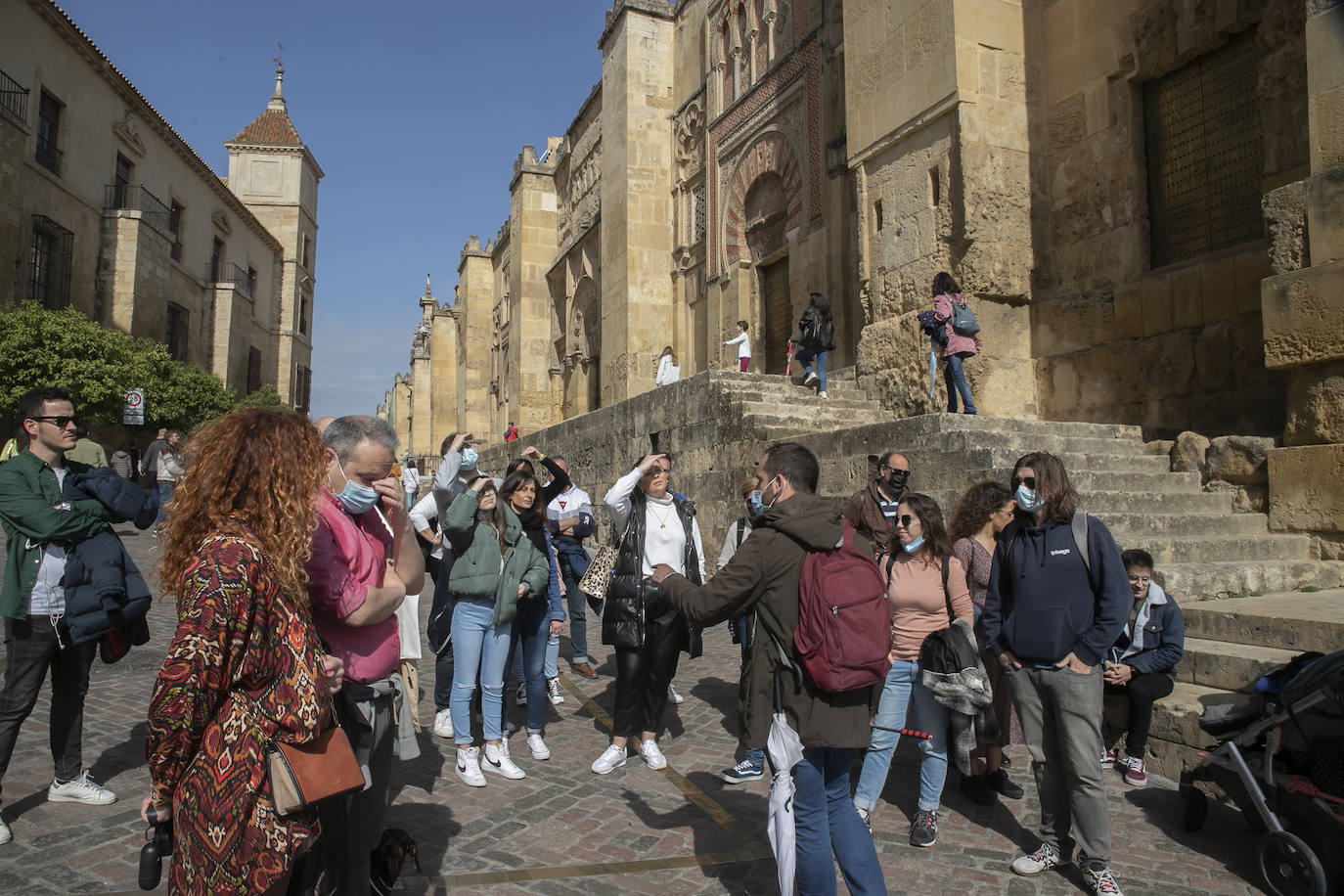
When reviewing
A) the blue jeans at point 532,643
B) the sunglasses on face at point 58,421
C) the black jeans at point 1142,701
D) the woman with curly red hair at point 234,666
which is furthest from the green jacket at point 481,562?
the black jeans at point 1142,701

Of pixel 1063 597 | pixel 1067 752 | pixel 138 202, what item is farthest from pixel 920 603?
pixel 138 202

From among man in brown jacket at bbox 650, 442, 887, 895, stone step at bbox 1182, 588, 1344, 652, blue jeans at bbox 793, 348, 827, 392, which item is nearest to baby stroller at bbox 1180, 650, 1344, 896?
stone step at bbox 1182, 588, 1344, 652

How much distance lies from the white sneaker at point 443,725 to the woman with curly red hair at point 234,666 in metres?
3.36

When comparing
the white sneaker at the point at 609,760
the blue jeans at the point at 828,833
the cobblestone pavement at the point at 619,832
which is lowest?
the cobblestone pavement at the point at 619,832

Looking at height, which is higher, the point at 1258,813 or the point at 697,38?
the point at 697,38

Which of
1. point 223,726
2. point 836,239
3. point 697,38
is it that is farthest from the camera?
point 697,38

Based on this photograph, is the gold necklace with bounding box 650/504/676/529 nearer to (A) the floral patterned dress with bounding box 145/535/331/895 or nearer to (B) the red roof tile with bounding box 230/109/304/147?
(A) the floral patterned dress with bounding box 145/535/331/895

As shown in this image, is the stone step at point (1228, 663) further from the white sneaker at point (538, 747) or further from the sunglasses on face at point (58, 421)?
the sunglasses on face at point (58, 421)

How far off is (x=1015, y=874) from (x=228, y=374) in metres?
34.0

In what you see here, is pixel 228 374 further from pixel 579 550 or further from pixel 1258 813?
pixel 1258 813

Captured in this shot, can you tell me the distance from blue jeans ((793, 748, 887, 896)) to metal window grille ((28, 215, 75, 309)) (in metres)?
24.8

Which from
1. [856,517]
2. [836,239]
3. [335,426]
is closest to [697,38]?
[836,239]

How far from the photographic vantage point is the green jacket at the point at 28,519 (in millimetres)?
3832

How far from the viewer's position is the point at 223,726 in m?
1.98
